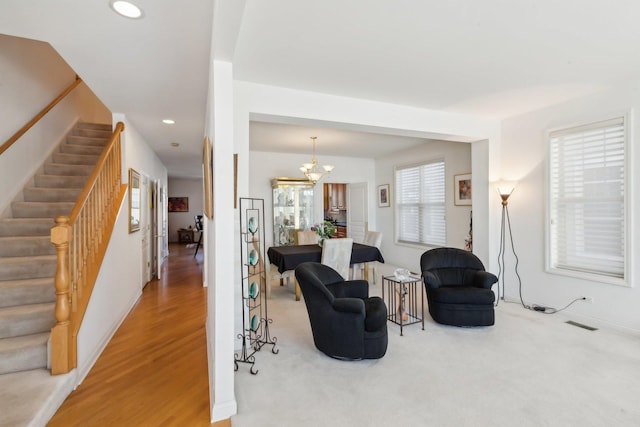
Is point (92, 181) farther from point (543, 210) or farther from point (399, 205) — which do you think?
point (399, 205)

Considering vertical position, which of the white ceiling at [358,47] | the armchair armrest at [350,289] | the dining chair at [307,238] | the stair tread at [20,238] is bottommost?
the armchair armrest at [350,289]

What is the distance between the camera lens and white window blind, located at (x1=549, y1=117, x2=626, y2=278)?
3377 mm

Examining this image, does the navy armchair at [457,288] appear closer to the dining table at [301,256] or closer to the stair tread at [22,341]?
the dining table at [301,256]

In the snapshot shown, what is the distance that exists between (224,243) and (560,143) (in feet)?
13.7

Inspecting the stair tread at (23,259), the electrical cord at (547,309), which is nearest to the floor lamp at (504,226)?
the electrical cord at (547,309)

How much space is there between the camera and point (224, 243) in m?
2.02

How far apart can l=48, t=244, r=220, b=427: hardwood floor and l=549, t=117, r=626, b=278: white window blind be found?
426 centimetres

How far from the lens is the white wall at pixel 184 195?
12430mm

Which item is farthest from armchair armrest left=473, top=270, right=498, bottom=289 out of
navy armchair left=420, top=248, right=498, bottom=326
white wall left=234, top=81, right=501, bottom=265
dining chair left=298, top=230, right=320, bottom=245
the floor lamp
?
dining chair left=298, top=230, right=320, bottom=245

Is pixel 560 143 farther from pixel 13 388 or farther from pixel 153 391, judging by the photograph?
pixel 13 388

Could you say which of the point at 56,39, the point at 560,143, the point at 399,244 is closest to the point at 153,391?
the point at 56,39

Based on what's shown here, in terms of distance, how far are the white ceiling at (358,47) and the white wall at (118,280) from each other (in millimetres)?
790

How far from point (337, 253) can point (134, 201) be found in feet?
9.57

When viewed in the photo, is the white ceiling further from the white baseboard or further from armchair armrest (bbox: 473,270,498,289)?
the white baseboard
